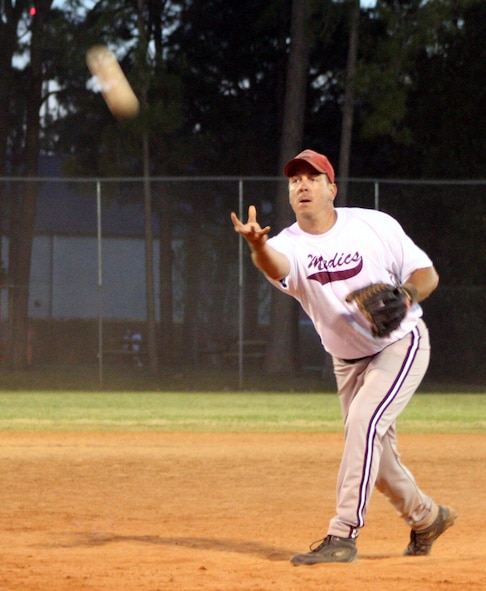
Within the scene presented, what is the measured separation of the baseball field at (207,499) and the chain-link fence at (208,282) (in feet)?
13.7

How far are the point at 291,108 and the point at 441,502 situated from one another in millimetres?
14257

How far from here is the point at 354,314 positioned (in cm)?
466

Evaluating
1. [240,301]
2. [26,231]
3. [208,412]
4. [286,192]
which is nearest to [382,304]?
[208,412]

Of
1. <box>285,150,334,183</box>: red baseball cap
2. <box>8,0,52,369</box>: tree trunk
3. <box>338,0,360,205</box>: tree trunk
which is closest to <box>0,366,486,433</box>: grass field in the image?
<box>8,0,52,369</box>: tree trunk

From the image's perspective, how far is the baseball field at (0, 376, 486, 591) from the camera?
4395 millimetres

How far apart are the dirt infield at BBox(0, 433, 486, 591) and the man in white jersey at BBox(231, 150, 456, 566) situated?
1.09ft

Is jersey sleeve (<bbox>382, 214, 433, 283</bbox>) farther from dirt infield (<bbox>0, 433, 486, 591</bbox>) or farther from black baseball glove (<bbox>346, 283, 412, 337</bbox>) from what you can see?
dirt infield (<bbox>0, 433, 486, 591</bbox>)

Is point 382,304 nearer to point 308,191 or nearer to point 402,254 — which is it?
point 402,254

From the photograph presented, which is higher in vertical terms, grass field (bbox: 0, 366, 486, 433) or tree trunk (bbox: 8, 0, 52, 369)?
tree trunk (bbox: 8, 0, 52, 369)

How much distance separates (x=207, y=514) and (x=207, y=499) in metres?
0.56

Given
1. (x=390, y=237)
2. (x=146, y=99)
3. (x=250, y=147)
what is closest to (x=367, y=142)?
(x=250, y=147)

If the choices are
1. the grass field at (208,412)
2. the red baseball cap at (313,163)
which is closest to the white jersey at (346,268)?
the red baseball cap at (313,163)


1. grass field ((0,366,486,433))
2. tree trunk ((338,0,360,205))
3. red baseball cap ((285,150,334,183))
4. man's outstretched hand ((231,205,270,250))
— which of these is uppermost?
tree trunk ((338,0,360,205))

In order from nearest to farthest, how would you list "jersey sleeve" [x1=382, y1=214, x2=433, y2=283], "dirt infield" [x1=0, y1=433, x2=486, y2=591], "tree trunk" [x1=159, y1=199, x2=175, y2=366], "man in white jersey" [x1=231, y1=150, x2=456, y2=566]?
"dirt infield" [x1=0, y1=433, x2=486, y2=591]
"man in white jersey" [x1=231, y1=150, x2=456, y2=566]
"jersey sleeve" [x1=382, y1=214, x2=433, y2=283]
"tree trunk" [x1=159, y1=199, x2=175, y2=366]
